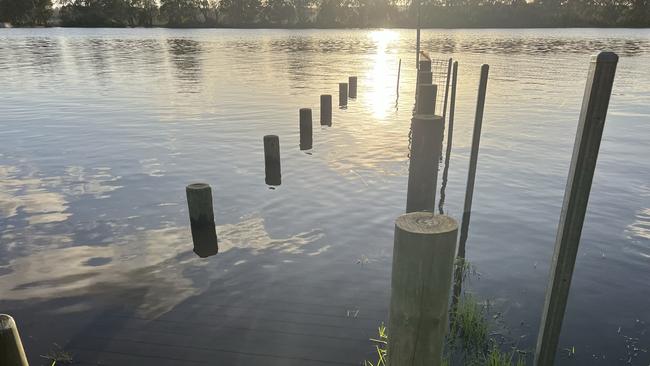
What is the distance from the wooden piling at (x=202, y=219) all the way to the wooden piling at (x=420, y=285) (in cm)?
600

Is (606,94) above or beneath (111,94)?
above

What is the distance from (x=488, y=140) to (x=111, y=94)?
22639 millimetres

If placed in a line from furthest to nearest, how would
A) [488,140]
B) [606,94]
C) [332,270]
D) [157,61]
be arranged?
[157,61] < [488,140] < [332,270] < [606,94]

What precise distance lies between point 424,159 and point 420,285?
3.72 m

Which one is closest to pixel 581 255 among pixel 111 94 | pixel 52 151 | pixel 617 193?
pixel 617 193

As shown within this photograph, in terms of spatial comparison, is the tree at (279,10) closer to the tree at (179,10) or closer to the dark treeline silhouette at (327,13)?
the dark treeline silhouette at (327,13)

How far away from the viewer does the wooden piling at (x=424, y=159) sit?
6.38 metres

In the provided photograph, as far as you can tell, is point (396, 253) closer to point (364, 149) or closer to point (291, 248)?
point (291, 248)

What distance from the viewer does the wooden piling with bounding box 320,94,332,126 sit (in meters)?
20.1

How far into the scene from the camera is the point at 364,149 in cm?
1673

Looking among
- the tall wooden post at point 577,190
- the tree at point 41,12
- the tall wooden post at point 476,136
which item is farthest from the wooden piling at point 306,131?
the tree at point 41,12

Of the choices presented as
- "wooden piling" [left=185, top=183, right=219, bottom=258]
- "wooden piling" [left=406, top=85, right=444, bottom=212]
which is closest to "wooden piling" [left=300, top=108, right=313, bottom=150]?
"wooden piling" [left=185, top=183, right=219, bottom=258]

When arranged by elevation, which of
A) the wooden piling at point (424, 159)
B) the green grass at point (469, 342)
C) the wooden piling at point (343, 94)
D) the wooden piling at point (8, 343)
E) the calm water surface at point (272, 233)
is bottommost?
the calm water surface at point (272, 233)

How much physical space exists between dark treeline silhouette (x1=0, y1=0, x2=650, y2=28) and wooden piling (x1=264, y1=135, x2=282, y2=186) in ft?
482
